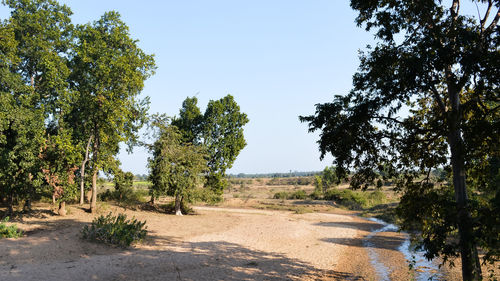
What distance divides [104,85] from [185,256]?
1594 centimetres

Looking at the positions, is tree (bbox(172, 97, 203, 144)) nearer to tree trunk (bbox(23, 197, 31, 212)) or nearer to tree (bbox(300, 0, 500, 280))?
tree trunk (bbox(23, 197, 31, 212))

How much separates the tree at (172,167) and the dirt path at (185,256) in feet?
18.5

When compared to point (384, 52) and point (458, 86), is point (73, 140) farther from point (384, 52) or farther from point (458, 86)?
point (458, 86)

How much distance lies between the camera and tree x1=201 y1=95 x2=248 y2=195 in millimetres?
31750

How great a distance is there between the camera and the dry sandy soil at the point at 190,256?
1137cm

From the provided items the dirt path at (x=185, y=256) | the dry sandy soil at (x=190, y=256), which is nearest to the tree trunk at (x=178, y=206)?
the dry sandy soil at (x=190, y=256)

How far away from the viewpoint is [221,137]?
106 ft

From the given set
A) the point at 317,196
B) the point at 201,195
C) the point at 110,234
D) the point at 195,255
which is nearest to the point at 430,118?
the point at 195,255

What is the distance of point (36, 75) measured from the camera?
22.7 meters

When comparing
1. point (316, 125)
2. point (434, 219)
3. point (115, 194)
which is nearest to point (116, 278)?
point (316, 125)

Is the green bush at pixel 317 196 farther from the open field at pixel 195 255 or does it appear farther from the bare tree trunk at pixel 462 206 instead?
the bare tree trunk at pixel 462 206

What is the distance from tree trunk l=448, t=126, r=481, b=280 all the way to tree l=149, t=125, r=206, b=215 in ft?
71.2

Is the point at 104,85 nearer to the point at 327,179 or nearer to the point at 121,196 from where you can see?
the point at 121,196

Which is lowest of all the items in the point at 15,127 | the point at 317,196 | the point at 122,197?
the point at 317,196
